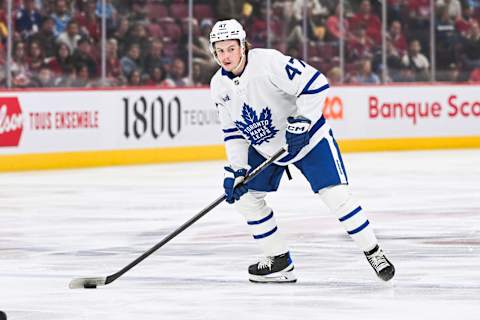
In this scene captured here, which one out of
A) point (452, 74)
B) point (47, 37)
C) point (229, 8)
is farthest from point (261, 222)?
point (452, 74)

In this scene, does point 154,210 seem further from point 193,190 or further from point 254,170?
point 254,170

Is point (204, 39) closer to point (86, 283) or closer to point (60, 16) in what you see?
point (60, 16)

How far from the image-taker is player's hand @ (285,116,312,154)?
19.0 feet

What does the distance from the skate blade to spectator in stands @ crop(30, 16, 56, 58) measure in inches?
304

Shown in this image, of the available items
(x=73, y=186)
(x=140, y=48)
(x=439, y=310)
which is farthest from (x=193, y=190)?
(x=439, y=310)

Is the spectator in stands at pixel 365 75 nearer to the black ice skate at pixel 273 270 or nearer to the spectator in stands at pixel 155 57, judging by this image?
the spectator in stands at pixel 155 57

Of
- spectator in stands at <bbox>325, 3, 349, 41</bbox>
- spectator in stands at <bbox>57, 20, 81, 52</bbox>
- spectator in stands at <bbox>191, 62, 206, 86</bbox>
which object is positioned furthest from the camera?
spectator in stands at <bbox>325, 3, 349, 41</bbox>

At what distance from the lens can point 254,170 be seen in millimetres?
6062

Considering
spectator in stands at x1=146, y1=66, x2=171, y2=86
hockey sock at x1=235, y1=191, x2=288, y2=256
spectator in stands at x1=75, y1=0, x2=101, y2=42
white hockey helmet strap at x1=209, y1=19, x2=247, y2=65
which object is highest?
white hockey helmet strap at x1=209, y1=19, x2=247, y2=65

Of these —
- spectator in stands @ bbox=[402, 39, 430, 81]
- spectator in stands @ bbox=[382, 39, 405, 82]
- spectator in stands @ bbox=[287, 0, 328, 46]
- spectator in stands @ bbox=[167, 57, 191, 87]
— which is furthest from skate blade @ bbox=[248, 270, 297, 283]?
spectator in stands @ bbox=[402, 39, 430, 81]

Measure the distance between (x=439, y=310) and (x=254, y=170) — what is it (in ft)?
3.97

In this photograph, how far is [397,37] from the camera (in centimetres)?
1688

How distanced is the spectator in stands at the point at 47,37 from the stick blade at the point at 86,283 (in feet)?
25.5

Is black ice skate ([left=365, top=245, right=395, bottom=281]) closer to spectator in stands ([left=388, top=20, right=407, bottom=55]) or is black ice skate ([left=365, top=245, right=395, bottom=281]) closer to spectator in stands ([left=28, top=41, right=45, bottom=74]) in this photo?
spectator in stands ([left=28, top=41, right=45, bottom=74])
